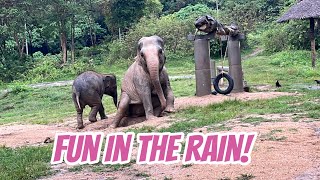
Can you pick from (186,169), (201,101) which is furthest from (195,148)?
(201,101)

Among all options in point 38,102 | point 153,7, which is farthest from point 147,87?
point 153,7

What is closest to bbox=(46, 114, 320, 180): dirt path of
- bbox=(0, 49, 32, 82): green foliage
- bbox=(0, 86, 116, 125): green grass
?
bbox=(0, 86, 116, 125): green grass

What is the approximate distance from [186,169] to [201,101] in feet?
23.0

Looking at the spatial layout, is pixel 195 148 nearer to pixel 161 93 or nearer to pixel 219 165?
pixel 219 165

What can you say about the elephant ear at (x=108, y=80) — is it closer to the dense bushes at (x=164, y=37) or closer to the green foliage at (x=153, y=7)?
the dense bushes at (x=164, y=37)

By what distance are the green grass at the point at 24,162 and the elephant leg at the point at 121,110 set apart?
282 centimetres

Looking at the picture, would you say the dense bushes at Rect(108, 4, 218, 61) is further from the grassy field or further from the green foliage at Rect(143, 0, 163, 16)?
the green foliage at Rect(143, 0, 163, 16)

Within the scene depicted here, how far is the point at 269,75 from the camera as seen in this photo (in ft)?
71.9

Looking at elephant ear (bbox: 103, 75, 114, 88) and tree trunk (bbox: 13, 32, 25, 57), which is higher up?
tree trunk (bbox: 13, 32, 25, 57)

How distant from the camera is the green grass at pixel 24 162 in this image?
21.6 feet

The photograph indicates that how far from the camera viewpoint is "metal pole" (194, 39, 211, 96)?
14570 millimetres

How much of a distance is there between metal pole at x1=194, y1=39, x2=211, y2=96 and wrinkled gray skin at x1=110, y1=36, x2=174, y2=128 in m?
2.77

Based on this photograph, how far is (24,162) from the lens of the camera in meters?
7.39

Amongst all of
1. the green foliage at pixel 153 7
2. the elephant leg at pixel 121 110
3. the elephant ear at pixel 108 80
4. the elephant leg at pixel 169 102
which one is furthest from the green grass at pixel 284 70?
the green foliage at pixel 153 7
